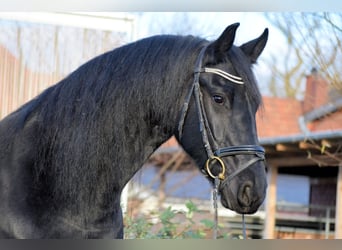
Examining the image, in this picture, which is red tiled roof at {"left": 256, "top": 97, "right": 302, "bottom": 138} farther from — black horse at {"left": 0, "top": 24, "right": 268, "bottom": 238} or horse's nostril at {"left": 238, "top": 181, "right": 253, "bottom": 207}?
horse's nostril at {"left": 238, "top": 181, "right": 253, "bottom": 207}

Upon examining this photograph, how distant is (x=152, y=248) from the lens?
2.59 m

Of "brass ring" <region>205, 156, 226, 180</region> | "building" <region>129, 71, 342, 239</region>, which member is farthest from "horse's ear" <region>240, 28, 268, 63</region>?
"building" <region>129, 71, 342, 239</region>

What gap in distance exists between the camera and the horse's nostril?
6.39 ft

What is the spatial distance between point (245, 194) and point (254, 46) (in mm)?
632

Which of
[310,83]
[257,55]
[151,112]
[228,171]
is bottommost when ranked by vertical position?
[228,171]

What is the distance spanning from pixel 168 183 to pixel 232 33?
968 centimetres

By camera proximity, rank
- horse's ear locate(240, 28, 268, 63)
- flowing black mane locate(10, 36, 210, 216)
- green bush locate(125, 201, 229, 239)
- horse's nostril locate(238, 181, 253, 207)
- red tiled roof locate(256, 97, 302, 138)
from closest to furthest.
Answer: horse's nostril locate(238, 181, 253, 207) < flowing black mane locate(10, 36, 210, 216) < horse's ear locate(240, 28, 268, 63) < green bush locate(125, 201, 229, 239) < red tiled roof locate(256, 97, 302, 138)

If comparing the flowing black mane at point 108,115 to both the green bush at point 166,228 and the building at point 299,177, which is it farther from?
the building at point 299,177

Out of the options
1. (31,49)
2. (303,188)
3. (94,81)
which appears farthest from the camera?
(303,188)

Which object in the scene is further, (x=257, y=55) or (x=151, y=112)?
(x=257, y=55)

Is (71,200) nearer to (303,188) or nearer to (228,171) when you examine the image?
(228,171)

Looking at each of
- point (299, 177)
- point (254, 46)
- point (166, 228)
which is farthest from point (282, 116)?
point (254, 46)

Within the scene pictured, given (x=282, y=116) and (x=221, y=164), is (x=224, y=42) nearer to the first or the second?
(x=221, y=164)

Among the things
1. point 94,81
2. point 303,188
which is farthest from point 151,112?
point 303,188
